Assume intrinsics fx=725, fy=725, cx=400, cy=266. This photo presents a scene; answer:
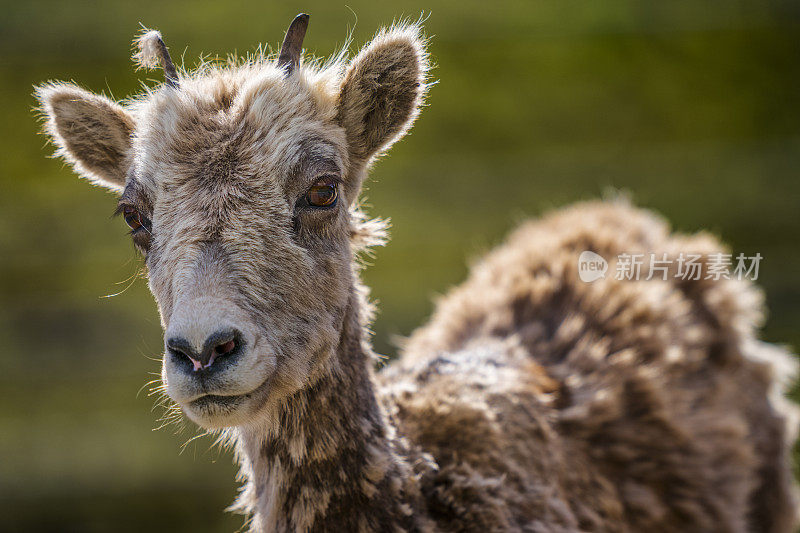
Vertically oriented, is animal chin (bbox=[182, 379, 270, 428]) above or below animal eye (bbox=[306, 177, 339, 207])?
below

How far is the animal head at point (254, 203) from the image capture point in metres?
1.80

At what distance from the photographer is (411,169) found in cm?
543

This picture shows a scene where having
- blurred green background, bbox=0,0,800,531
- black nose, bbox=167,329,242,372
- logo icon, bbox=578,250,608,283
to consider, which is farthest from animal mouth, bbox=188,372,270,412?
blurred green background, bbox=0,0,800,531

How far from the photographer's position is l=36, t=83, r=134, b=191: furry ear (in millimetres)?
2506

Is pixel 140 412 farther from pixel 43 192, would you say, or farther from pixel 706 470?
pixel 706 470

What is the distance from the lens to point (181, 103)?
7.11 ft

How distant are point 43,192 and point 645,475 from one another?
177 inches

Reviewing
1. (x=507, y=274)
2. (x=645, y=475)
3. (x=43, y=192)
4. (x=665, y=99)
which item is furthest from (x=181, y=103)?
(x=665, y=99)

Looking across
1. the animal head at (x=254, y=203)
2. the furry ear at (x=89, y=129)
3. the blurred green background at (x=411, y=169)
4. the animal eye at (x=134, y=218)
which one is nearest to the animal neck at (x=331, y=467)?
the animal head at (x=254, y=203)

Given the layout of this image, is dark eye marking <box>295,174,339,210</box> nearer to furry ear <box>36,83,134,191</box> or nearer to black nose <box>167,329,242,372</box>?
black nose <box>167,329,242,372</box>

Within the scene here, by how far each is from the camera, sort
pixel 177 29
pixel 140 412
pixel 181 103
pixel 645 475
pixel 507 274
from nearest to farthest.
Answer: pixel 181 103
pixel 645 475
pixel 507 274
pixel 177 29
pixel 140 412

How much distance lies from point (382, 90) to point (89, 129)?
1.05 m

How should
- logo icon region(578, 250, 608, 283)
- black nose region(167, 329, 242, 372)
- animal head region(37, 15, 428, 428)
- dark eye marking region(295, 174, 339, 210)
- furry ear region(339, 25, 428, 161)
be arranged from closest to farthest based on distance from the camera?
black nose region(167, 329, 242, 372)
animal head region(37, 15, 428, 428)
dark eye marking region(295, 174, 339, 210)
furry ear region(339, 25, 428, 161)
logo icon region(578, 250, 608, 283)

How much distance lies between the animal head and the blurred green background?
2.91 m
